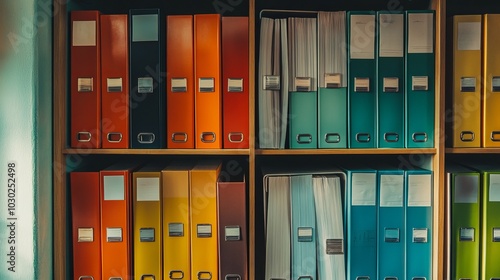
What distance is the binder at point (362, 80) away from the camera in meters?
1.67

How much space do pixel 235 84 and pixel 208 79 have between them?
0.32 ft

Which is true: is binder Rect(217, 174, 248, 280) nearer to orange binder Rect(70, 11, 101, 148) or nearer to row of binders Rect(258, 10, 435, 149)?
row of binders Rect(258, 10, 435, 149)

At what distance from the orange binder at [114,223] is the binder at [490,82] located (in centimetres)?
129

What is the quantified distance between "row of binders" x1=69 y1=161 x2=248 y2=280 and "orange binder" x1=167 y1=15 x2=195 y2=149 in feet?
0.42

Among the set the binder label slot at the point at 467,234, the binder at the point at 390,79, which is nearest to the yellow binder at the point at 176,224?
the binder at the point at 390,79

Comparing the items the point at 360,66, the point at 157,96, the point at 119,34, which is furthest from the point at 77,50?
the point at 360,66

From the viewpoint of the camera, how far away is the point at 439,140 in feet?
5.40

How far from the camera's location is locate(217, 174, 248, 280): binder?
5.39ft

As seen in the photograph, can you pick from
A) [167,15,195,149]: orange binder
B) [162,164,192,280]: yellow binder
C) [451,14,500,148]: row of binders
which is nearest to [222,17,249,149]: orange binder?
[167,15,195,149]: orange binder

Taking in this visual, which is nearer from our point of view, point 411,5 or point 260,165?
point 411,5

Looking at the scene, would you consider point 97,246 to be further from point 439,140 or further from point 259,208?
point 439,140

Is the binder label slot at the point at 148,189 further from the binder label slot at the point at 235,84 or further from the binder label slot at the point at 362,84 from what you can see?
the binder label slot at the point at 362,84

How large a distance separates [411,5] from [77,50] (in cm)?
129

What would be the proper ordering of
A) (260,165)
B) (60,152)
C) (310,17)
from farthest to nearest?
(260,165) < (310,17) < (60,152)
